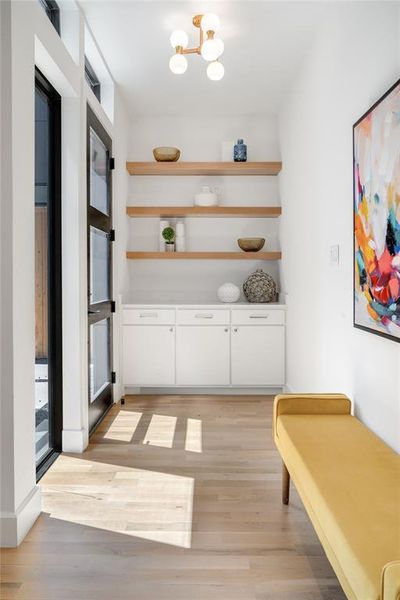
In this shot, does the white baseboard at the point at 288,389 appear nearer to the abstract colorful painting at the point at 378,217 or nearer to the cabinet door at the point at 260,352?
the cabinet door at the point at 260,352

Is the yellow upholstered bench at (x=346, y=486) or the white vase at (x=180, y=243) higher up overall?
the white vase at (x=180, y=243)

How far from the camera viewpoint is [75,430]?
9.50ft

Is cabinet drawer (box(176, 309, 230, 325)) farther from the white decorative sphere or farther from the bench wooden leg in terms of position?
the bench wooden leg

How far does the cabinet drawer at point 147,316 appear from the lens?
14.2 feet

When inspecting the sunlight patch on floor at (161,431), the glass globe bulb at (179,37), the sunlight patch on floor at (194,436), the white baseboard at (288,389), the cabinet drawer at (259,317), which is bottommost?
the sunlight patch on floor at (194,436)

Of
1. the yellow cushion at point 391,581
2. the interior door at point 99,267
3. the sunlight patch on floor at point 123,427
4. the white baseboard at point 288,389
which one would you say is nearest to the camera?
the yellow cushion at point 391,581

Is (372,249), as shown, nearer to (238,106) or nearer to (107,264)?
(107,264)

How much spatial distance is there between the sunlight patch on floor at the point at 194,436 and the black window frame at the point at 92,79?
2.77 m

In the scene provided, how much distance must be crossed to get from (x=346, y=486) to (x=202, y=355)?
2889 mm

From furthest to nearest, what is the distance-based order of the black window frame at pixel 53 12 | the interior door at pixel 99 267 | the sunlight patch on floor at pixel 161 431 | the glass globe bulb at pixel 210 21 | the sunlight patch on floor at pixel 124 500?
the interior door at pixel 99 267, the sunlight patch on floor at pixel 161 431, the black window frame at pixel 53 12, the glass globe bulb at pixel 210 21, the sunlight patch on floor at pixel 124 500

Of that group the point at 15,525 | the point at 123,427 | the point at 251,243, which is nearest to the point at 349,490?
the point at 15,525

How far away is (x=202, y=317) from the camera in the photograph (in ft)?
14.2

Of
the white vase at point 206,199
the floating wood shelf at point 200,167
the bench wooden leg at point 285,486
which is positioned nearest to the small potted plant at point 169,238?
the white vase at point 206,199

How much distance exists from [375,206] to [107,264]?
2.39 meters
